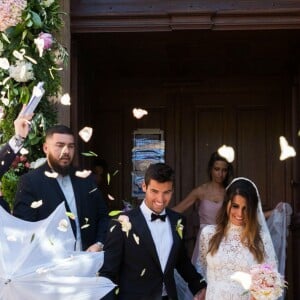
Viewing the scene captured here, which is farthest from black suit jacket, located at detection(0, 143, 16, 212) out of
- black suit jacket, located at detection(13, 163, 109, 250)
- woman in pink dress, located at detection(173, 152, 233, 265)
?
woman in pink dress, located at detection(173, 152, 233, 265)

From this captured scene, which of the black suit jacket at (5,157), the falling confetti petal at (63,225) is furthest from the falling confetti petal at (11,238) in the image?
the black suit jacket at (5,157)

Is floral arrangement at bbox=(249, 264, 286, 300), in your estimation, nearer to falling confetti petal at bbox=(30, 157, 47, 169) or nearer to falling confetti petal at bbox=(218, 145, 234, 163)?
falling confetti petal at bbox=(30, 157, 47, 169)

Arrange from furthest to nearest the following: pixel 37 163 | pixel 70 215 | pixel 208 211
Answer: pixel 208 211
pixel 37 163
pixel 70 215

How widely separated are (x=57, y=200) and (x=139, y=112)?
125 inches

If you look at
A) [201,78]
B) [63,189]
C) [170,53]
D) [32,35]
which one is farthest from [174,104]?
[63,189]

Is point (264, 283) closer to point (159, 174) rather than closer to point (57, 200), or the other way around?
point (159, 174)

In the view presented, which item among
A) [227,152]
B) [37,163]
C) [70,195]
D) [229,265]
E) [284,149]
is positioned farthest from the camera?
[284,149]

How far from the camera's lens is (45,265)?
160 inches

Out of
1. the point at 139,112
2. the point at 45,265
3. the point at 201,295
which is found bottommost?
the point at 201,295

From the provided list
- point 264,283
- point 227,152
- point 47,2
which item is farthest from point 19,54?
point 227,152

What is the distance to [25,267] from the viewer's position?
3.98 m

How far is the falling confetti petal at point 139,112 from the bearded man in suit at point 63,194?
115 inches

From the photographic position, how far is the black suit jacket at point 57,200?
480 centimetres

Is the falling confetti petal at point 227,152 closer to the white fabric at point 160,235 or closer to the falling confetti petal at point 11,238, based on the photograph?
the white fabric at point 160,235
